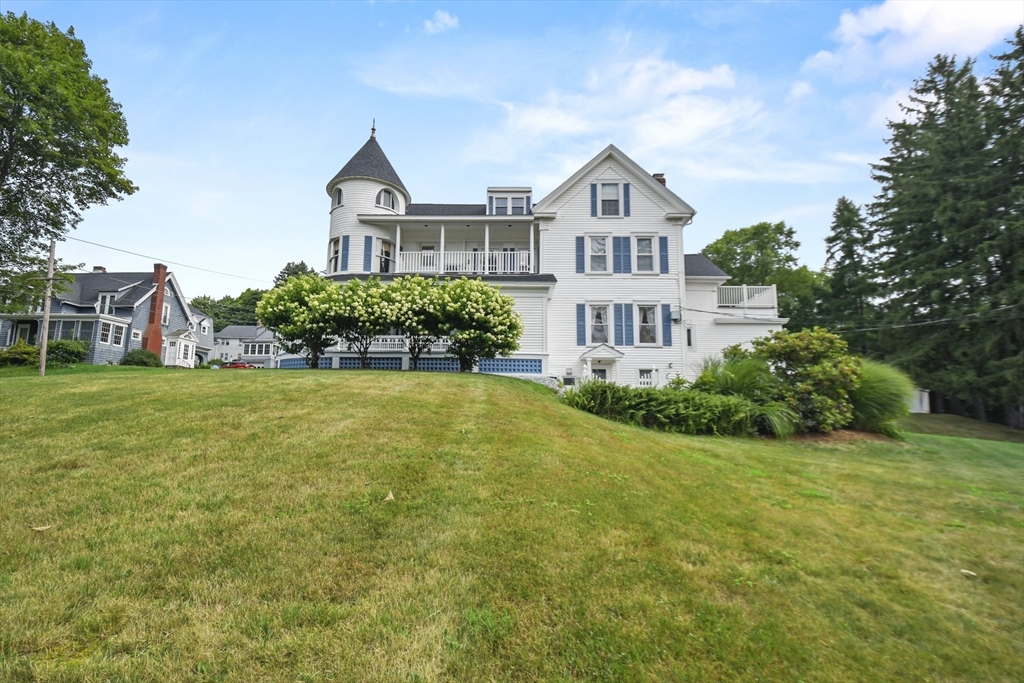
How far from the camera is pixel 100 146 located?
1653cm

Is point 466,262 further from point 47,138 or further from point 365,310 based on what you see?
point 47,138

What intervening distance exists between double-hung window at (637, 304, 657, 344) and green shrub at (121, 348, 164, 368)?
29.1 metres

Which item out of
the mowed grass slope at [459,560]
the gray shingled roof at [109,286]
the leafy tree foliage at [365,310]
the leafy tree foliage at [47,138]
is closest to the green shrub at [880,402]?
the mowed grass slope at [459,560]

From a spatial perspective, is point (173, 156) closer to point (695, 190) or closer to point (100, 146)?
point (100, 146)

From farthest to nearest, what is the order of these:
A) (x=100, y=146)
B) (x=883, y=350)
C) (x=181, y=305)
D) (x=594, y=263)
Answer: (x=181, y=305) → (x=883, y=350) → (x=594, y=263) → (x=100, y=146)

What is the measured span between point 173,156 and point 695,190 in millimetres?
19798

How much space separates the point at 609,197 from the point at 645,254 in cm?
290

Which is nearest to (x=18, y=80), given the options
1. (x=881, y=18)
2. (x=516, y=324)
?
(x=516, y=324)

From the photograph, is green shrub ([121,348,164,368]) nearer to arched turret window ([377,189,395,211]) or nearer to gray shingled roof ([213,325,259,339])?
arched turret window ([377,189,395,211])

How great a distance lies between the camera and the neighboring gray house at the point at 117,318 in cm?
2952

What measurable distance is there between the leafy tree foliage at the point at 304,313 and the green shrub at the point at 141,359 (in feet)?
64.1

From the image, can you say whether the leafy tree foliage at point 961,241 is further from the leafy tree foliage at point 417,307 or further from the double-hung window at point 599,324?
the leafy tree foliage at point 417,307

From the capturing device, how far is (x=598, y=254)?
19812 millimetres

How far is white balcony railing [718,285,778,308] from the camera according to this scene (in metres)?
21.9
